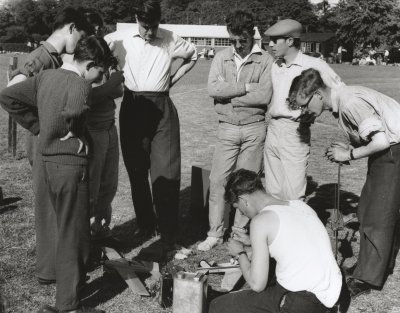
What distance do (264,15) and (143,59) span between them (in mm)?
102437

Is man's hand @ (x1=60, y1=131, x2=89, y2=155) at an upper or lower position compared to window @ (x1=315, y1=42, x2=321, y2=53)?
upper

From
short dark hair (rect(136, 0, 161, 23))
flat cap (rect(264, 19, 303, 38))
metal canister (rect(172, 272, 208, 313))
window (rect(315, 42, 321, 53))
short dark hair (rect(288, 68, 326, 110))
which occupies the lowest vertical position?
window (rect(315, 42, 321, 53))

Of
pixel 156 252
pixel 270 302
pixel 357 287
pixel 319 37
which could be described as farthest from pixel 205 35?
pixel 270 302

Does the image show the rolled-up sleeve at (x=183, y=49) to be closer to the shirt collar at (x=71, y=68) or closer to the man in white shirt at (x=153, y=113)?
the man in white shirt at (x=153, y=113)

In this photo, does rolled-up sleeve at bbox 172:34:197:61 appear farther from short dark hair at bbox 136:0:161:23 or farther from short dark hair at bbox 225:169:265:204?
short dark hair at bbox 225:169:265:204

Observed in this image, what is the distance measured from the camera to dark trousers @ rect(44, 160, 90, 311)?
386 centimetres

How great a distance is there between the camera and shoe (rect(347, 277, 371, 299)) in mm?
4777

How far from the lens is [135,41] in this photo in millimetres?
5508

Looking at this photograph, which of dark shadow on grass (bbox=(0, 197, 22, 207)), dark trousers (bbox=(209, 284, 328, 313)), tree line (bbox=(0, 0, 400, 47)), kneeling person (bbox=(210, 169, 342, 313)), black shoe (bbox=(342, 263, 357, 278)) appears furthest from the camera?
tree line (bbox=(0, 0, 400, 47))

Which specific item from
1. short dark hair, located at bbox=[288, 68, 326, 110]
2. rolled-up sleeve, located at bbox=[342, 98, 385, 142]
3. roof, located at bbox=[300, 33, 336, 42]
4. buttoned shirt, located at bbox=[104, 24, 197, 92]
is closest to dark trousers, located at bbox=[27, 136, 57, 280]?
buttoned shirt, located at bbox=[104, 24, 197, 92]

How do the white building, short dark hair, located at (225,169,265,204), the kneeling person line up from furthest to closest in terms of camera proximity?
the white building
short dark hair, located at (225,169,265,204)
the kneeling person

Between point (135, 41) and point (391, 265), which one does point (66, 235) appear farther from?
point (391, 265)

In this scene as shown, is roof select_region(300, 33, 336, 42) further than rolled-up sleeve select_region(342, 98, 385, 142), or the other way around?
roof select_region(300, 33, 336, 42)

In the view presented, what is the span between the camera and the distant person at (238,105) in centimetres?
548
